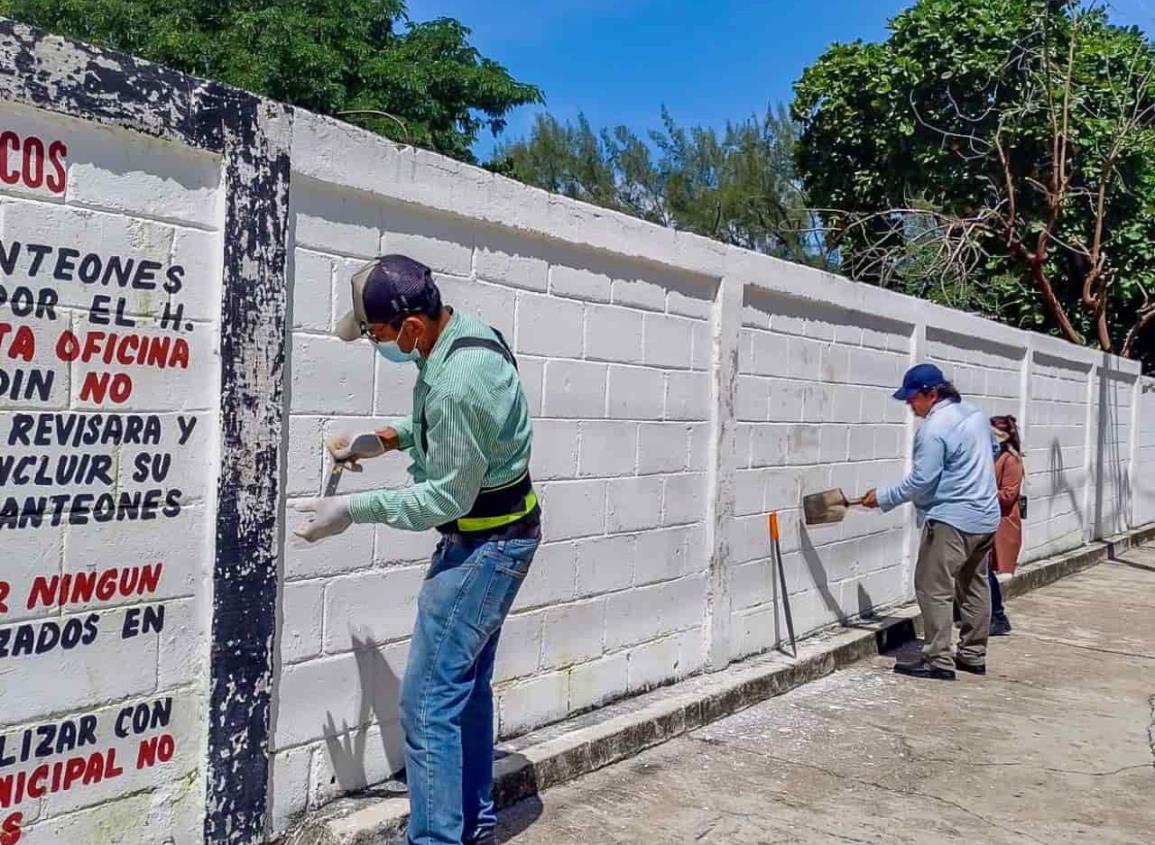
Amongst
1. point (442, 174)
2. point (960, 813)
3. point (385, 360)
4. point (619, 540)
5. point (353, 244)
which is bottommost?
point (960, 813)

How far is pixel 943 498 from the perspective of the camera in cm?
710

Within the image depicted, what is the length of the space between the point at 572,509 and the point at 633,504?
1.64 ft

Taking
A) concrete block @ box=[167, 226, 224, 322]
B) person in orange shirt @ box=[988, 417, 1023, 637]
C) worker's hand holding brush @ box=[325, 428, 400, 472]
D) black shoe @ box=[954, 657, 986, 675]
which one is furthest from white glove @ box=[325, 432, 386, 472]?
person in orange shirt @ box=[988, 417, 1023, 637]

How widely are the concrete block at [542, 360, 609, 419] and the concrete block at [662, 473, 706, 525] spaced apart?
2.44 feet

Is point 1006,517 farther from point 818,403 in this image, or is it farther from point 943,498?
point 818,403

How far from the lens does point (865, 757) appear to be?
17.8 feet

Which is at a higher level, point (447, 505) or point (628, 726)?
point (447, 505)

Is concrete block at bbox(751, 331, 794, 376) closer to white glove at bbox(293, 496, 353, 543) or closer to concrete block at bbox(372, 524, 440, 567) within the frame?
concrete block at bbox(372, 524, 440, 567)

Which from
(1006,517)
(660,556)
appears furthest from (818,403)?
(1006,517)

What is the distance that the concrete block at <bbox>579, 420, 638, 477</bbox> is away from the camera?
5.24 m

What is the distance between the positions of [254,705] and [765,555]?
12.1ft

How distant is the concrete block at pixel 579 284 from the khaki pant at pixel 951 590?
2.96m

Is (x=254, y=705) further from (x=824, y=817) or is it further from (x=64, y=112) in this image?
(x=824, y=817)

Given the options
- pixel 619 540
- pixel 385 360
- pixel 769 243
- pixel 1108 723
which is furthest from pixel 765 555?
pixel 769 243
